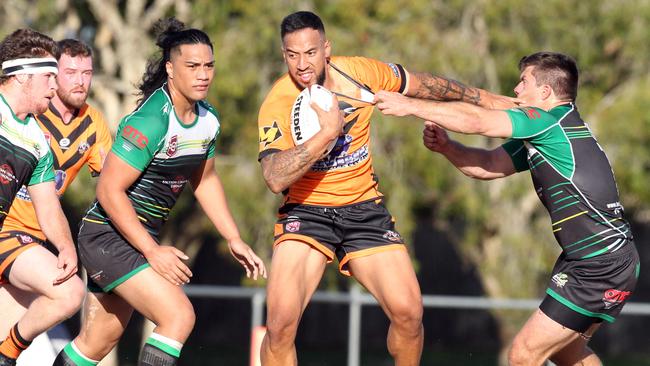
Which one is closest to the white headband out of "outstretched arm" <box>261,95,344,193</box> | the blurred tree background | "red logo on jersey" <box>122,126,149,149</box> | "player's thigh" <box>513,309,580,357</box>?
"red logo on jersey" <box>122,126,149,149</box>

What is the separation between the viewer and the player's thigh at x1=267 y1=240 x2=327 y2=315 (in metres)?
6.86

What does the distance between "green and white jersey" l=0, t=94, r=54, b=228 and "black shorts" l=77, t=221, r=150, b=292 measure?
1.51ft

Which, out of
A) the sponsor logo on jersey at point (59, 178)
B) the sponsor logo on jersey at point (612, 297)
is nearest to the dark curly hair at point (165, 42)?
the sponsor logo on jersey at point (59, 178)

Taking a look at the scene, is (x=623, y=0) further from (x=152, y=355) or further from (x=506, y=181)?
(x=152, y=355)

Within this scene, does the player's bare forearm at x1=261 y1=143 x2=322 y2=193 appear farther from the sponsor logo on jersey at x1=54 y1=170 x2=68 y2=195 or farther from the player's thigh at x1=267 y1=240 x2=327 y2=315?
the sponsor logo on jersey at x1=54 y1=170 x2=68 y2=195

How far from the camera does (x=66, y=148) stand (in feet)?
24.9

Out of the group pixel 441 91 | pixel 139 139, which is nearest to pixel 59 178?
pixel 139 139

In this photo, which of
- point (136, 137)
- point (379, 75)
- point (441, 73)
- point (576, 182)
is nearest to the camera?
point (136, 137)

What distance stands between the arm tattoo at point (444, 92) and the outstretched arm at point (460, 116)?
2.53ft

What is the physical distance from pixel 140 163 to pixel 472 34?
9.62 metres

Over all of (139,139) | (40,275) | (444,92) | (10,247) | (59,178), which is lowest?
(40,275)

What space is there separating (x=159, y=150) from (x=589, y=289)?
9.22 feet

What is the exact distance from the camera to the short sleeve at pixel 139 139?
6523 mm

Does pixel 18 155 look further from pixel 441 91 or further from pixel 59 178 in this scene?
pixel 441 91
